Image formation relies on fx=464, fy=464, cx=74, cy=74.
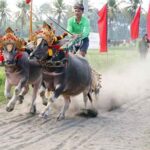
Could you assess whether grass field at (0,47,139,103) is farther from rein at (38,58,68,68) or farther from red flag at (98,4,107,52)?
rein at (38,58,68,68)

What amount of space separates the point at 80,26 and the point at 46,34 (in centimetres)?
188

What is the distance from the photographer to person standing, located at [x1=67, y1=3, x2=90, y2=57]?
32.7 feet

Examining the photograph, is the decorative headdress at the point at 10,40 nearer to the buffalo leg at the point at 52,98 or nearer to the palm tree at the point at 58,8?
the buffalo leg at the point at 52,98

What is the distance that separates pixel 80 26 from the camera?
1016 cm

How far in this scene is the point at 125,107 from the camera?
35.4 ft

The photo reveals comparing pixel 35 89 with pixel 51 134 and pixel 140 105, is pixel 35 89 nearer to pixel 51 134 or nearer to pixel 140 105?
pixel 51 134

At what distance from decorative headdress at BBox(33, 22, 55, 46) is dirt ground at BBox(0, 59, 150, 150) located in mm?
1486

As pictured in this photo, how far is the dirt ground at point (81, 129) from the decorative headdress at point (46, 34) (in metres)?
1.49

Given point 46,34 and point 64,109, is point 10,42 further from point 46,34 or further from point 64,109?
point 64,109

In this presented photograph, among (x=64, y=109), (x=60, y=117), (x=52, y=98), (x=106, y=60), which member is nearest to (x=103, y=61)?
(x=106, y=60)

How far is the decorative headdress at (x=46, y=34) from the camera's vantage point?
841 cm

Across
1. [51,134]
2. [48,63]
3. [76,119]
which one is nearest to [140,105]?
[76,119]

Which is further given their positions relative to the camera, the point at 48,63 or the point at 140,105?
the point at 140,105

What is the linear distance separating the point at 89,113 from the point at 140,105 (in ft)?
7.16
